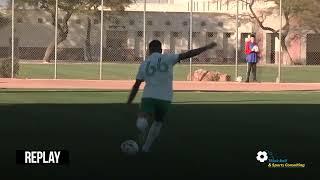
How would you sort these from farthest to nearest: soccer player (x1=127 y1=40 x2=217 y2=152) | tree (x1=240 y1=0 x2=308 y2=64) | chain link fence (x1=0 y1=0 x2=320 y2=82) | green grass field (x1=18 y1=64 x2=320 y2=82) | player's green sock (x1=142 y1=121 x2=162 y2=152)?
1. tree (x1=240 y1=0 x2=308 y2=64)
2. chain link fence (x1=0 y1=0 x2=320 y2=82)
3. green grass field (x1=18 y1=64 x2=320 y2=82)
4. player's green sock (x1=142 y1=121 x2=162 y2=152)
5. soccer player (x1=127 y1=40 x2=217 y2=152)

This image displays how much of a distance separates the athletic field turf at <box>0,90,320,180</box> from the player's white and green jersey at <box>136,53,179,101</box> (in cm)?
86

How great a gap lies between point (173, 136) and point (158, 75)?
2.45 meters

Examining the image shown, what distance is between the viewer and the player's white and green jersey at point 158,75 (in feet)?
33.3

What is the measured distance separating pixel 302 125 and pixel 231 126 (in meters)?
1.41

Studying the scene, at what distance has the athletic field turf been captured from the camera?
8914 millimetres

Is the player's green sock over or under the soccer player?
under

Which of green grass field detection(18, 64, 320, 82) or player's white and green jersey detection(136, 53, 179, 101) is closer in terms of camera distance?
player's white and green jersey detection(136, 53, 179, 101)

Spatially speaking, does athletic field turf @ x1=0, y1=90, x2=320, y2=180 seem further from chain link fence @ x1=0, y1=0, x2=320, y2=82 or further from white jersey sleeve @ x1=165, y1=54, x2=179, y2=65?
chain link fence @ x1=0, y1=0, x2=320, y2=82

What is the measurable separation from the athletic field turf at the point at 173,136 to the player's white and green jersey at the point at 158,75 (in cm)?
86

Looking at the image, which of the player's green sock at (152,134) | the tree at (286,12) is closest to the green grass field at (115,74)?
the tree at (286,12)

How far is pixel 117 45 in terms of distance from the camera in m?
67.6

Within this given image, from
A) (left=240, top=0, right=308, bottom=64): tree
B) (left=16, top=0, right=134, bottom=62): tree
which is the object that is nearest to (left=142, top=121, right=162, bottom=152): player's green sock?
(left=16, top=0, right=134, bottom=62): tree

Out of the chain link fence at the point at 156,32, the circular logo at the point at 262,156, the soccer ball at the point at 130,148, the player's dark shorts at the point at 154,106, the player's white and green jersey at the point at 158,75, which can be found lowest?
the circular logo at the point at 262,156

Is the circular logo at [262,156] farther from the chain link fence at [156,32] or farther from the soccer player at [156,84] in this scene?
the chain link fence at [156,32]
